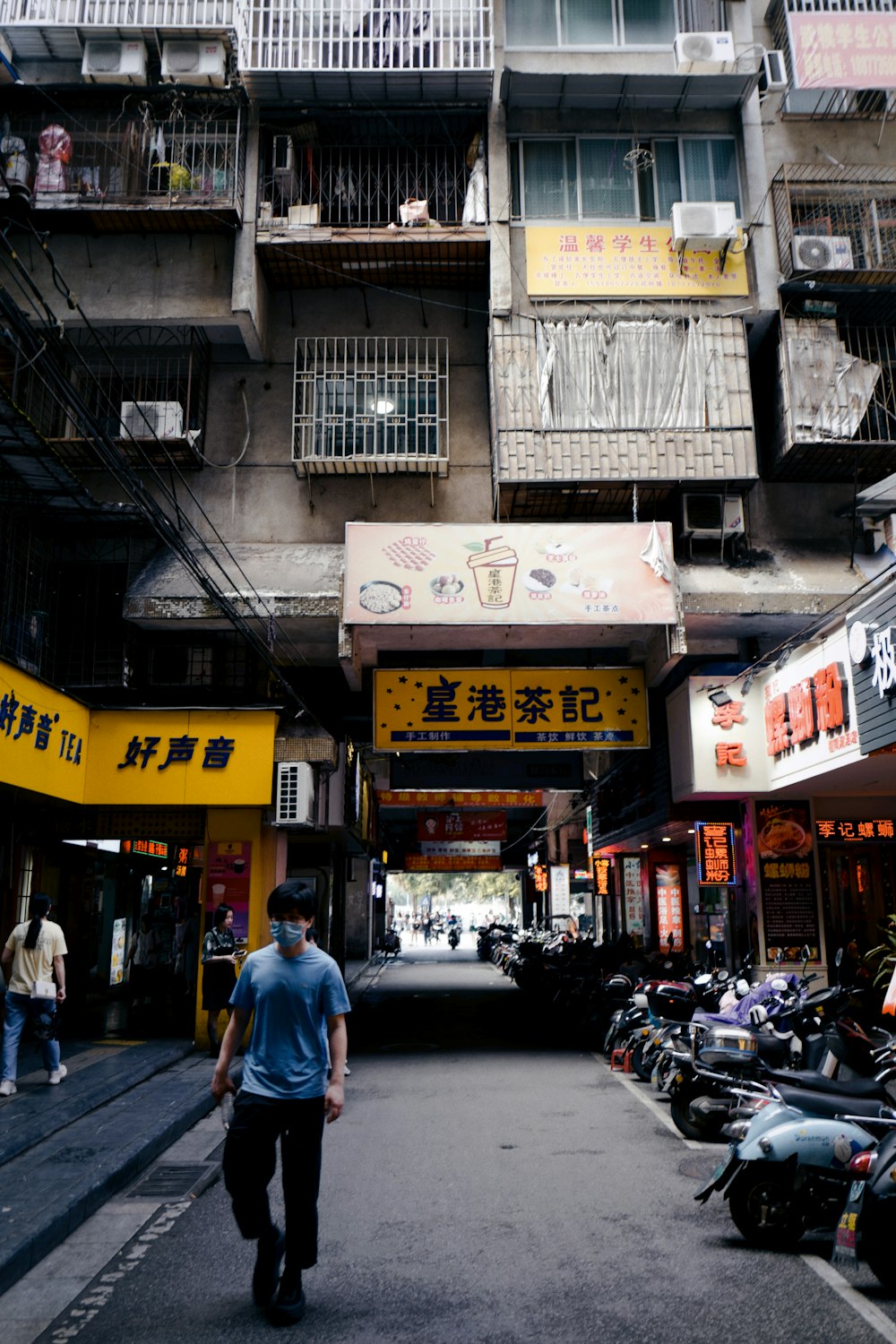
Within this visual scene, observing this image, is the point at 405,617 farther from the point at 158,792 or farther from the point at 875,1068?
the point at 875,1068

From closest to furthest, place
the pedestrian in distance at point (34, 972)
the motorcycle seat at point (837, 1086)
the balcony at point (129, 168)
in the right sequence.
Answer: the motorcycle seat at point (837, 1086), the pedestrian in distance at point (34, 972), the balcony at point (129, 168)

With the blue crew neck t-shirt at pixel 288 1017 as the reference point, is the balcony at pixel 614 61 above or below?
above

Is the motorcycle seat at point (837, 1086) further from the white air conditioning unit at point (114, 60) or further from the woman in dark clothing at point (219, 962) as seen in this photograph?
the white air conditioning unit at point (114, 60)

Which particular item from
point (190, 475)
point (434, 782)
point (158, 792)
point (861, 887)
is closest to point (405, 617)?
point (158, 792)

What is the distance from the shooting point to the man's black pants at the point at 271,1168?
396 cm

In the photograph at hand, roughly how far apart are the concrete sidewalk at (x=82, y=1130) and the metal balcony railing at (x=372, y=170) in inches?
475

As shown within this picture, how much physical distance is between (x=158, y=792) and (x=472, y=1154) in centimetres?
675

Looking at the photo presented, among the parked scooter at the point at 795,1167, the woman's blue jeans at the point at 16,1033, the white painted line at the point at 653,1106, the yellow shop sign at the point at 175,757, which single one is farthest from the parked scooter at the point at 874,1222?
the yellow shop sign at the point at 175,757

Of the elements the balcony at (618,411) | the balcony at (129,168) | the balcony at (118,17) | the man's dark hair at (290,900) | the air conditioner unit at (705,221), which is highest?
the balcony at (118,17)

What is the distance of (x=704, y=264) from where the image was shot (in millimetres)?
13859

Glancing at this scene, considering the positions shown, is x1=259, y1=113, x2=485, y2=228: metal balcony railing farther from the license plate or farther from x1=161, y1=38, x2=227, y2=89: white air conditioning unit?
the license plate

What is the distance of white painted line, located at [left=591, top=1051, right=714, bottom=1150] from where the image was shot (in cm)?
736

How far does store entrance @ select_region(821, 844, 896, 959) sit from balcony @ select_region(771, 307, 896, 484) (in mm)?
5512

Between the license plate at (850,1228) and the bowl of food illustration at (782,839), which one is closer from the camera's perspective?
the license plate at (850,1228)
